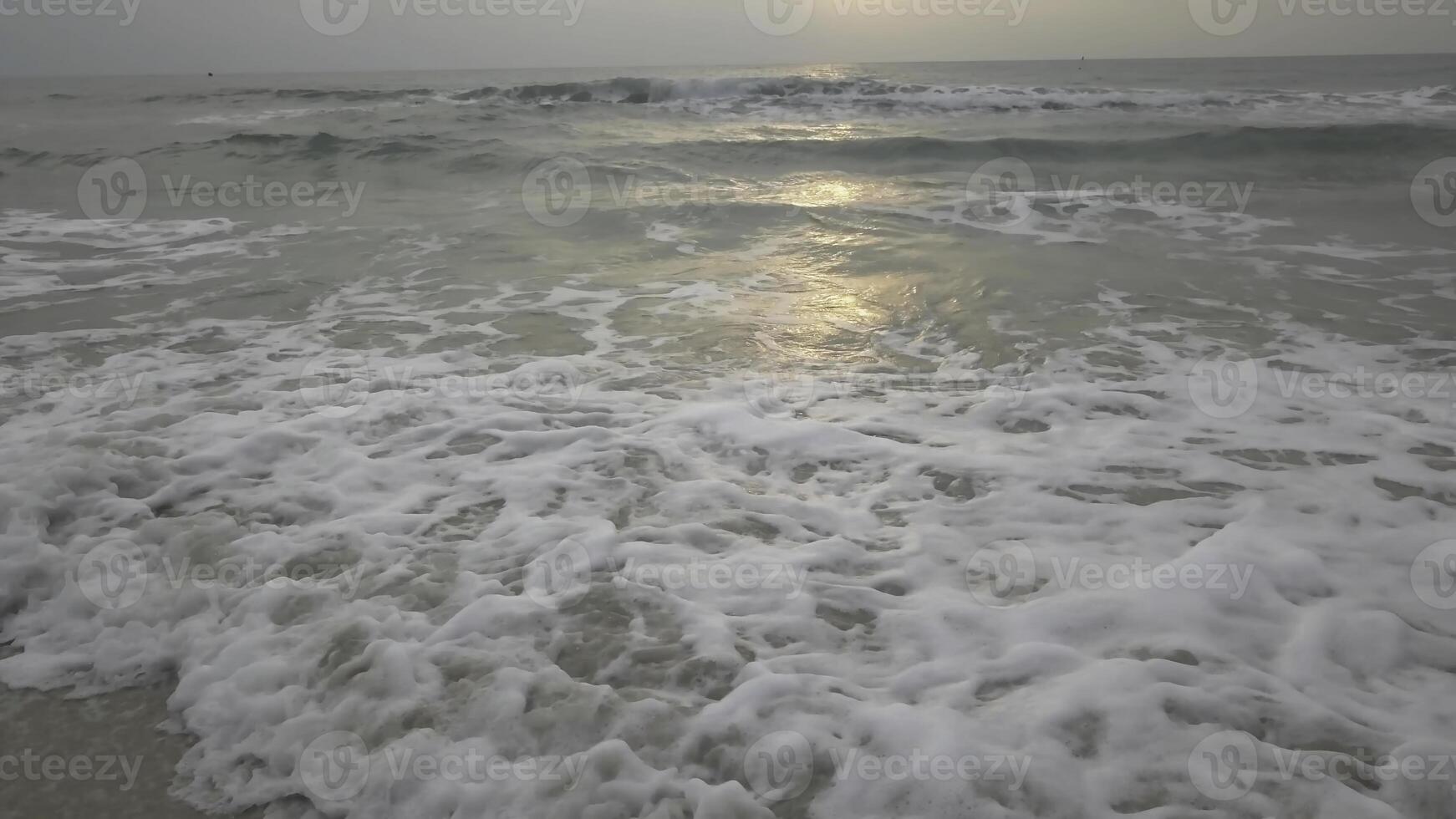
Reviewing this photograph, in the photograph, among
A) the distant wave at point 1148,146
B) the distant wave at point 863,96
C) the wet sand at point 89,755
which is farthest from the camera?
the distant wave at point 863,96

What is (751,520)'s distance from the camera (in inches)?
124

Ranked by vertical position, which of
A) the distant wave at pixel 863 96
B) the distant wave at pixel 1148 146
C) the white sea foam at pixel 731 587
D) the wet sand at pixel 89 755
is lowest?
the wet sand at pixel 89 755

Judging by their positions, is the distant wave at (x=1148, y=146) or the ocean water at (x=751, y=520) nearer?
the ocean water at (x=751, y=520)

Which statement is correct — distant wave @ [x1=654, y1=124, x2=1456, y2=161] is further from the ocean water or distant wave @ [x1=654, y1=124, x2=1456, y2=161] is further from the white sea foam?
the white sea foam

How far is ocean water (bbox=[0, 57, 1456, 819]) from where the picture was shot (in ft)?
6.86

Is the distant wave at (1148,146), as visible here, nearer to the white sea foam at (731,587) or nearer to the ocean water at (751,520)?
the ocean water at (751,520)

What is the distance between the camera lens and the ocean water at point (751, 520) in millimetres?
2092

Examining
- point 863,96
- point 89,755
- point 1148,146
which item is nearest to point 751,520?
point 89,755

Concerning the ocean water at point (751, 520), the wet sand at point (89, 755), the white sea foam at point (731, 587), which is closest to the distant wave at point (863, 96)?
the ocean water at point (751, 520)

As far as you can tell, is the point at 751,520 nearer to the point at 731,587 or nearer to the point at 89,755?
the point at 731,587

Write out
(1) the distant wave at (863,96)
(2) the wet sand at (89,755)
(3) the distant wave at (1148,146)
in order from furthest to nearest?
(1) the distant wave at (863,96)
(3) the distant wave at (1148,146)
(2) the wet sand at (89,755)

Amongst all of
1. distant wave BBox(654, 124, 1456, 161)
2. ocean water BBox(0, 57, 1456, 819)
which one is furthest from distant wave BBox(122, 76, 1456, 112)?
ocean water BBox(0, 57, 1456, 819)

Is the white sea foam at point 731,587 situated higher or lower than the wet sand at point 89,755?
higher

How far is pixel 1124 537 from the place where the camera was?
2992 millimetres
